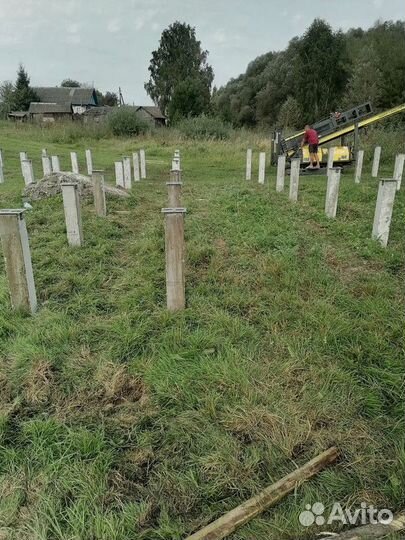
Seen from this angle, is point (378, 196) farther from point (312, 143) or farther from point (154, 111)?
point (154, 111)

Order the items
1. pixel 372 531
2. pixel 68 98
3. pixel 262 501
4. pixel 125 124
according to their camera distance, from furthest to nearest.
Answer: pixel 68 98
pixel 125 124
pixel 262 501
pixel 372 531

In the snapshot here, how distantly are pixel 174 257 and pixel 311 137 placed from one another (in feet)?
34.3

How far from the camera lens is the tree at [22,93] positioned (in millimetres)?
→ 44741

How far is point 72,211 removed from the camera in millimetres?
4625

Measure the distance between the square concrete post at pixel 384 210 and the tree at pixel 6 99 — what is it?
47.4 metres

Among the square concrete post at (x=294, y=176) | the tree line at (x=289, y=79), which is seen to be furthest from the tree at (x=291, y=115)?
the square concrete post at (x=294, y=176)

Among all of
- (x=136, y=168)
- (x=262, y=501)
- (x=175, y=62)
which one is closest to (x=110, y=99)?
(x=175, y=62)

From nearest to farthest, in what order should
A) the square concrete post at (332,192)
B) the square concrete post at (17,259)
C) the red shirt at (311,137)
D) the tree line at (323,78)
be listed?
the square concrete post at (17,259), the square concrete post at (332,192), the red shirt at (311,137), the tree line at (323,78)

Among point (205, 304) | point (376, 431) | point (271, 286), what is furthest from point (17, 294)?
point (376, 431)

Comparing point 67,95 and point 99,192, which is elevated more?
point 67,95

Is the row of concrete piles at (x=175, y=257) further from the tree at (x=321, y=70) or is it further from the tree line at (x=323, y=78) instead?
the tree at (x=321, y=70)

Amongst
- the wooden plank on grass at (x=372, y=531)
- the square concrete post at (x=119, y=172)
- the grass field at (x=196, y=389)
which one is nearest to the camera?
the wooden plank on grass at (x=372, y=531)

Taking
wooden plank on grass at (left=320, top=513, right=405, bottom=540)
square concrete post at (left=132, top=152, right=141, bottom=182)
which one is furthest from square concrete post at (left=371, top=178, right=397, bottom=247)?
square concrete post at (left=132, top=152, right=141, bottom=182)

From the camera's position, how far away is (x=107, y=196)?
759 cm
